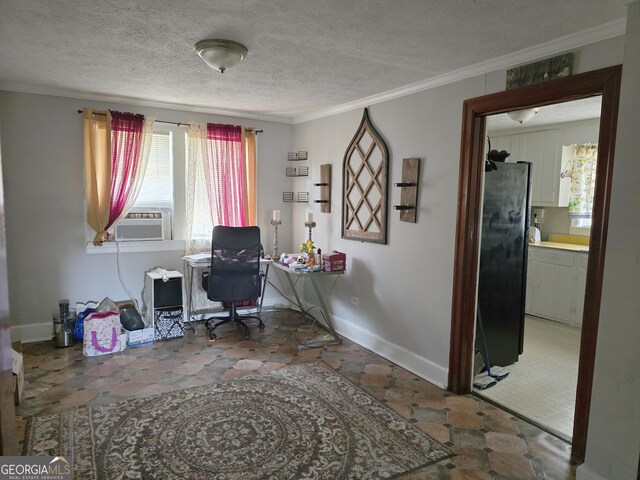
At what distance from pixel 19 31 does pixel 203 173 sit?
2.32m

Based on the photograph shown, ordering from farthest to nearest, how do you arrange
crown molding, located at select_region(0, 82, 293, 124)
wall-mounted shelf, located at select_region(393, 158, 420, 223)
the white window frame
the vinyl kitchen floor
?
the white window frame → crown molding, located at select_region(0, 82, 293, 124) → wall-mounted shelf, located at select_region(393, 158, 420, 223) → the vinyl kitchen floor

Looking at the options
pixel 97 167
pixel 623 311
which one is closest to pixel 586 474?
pixel 623 311

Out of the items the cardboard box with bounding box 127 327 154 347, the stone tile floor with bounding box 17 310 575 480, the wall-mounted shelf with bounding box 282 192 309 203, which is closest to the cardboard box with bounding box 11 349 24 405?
the stone tile floor with bounding box 17 310 575 480

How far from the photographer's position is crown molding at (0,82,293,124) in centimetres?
376

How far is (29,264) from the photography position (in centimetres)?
392

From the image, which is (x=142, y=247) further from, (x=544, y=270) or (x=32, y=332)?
(x=544, y=270)

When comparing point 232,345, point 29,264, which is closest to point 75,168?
point 29,264

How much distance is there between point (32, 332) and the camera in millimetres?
3967

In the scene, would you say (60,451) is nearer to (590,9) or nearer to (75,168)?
(75,168)

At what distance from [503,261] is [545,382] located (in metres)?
1.03

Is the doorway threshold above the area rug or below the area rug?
below

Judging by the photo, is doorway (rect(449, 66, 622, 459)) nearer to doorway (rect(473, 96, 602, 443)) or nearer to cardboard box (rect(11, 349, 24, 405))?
doorway (rect(473, 96, 602, 443))

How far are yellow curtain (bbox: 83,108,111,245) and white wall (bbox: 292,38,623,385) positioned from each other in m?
2.34

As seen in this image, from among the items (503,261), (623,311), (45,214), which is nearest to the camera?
(623,311)
